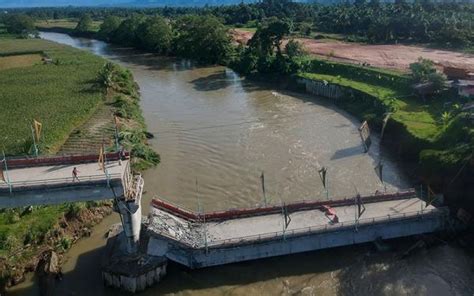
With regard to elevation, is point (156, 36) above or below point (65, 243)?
above

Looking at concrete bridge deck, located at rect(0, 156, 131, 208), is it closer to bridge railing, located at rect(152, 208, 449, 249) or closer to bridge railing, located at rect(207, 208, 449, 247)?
bridge railing, located at rect(152, 208, 449, 249)

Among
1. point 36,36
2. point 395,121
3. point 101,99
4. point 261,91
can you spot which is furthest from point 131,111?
point 36,36

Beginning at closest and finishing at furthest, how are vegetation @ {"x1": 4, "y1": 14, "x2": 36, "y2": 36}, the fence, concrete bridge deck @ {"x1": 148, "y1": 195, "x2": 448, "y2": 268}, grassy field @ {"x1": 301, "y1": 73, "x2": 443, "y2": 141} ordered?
concrete bridge deck @ {"x1": 148, "y1": 195, "x2": 448, "y2": 268} → the fence → grassy field @ {"x1": 301, "y1": 73, "x2": 443, "y2": 141} → vegetation @ {"x1": 4, "y1": 14, "x2": 36, "y2": 36}

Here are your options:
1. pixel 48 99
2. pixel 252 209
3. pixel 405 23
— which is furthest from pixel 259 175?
pixel 405 23

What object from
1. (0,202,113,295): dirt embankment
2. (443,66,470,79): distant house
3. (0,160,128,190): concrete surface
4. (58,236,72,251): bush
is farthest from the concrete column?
(443,66,470,79): distant house

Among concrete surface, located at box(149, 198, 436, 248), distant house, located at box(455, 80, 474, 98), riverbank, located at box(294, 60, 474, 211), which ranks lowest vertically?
concrete surface, located at box(149, 198, 436, 248)

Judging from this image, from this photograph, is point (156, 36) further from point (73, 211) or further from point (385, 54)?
point (73, 211)

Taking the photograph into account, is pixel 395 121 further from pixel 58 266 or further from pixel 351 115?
pixel 58 266
